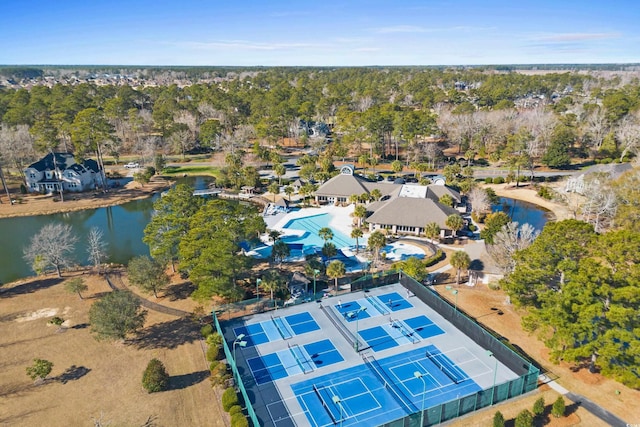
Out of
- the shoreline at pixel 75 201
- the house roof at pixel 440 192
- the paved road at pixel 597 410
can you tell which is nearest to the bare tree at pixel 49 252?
the shoreline at pixel 75 201

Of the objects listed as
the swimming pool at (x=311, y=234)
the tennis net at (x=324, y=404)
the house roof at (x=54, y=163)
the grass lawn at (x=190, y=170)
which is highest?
the house roof at (x=54, y=163)

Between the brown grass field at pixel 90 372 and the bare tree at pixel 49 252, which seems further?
the bare tree at pixel 49 252

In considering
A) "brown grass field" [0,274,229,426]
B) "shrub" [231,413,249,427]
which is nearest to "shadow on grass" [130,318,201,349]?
"brown grass field" [0,274,229,426]

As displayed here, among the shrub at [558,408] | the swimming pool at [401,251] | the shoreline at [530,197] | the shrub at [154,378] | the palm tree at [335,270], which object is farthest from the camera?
the shoreline at [530,197]

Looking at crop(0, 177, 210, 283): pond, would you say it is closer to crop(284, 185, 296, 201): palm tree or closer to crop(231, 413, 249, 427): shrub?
crop(284, 185, 296, 201): palm tree

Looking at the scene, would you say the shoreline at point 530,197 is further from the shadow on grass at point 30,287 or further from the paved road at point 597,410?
the shadow on grass at point 30,287

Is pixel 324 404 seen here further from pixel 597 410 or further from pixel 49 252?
pixel 49 252

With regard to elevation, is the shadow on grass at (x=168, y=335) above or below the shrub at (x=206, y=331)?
below
